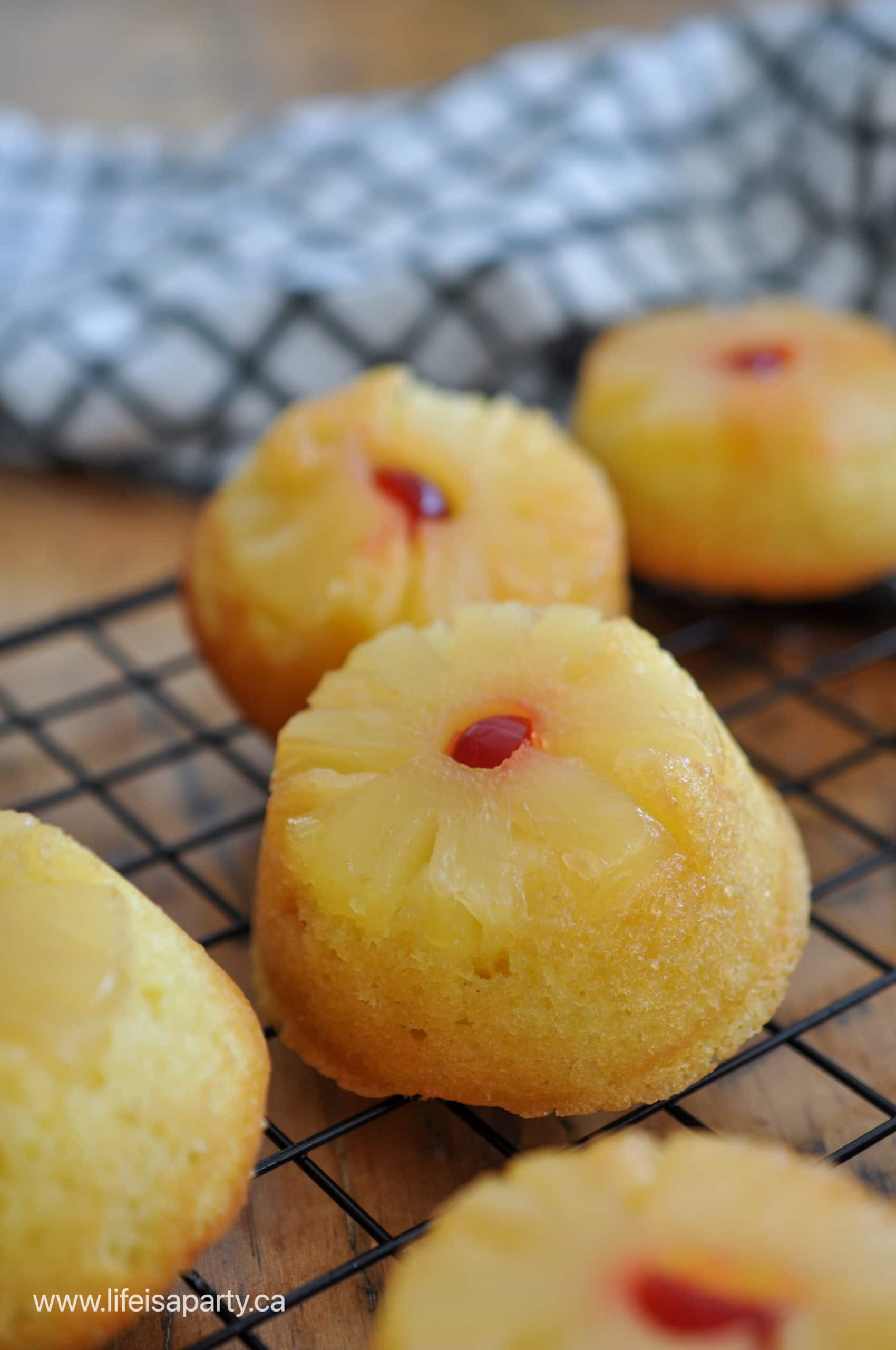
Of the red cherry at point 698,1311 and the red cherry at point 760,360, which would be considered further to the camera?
the red cherry at point 760,360

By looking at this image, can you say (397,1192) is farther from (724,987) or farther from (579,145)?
(579,145)

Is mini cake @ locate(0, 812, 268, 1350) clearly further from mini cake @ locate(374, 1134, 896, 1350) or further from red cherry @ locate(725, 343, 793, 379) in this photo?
red cherry @ locate(725, 343, 793, 379)

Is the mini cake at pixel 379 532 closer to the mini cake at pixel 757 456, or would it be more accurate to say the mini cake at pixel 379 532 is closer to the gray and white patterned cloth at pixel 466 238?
the mini cake at pixel 757 456

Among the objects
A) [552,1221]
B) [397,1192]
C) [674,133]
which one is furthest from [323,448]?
[674,133]

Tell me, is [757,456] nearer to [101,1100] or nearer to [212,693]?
[212,693]

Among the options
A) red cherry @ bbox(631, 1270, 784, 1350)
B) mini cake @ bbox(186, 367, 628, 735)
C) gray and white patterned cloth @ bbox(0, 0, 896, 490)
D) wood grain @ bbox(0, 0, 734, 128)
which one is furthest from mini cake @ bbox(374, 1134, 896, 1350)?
wood grain @ bbox(0, 0, 734, 128)

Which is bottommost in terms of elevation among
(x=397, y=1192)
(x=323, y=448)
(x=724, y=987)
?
(x=397, y=1192)

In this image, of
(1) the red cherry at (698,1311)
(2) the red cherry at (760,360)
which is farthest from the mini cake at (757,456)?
(1) the red cherry at (698,1311)
